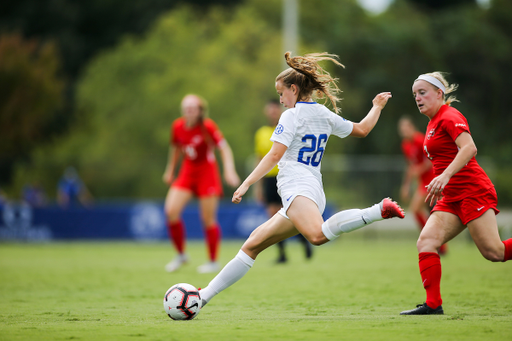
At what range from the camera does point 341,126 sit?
529cm

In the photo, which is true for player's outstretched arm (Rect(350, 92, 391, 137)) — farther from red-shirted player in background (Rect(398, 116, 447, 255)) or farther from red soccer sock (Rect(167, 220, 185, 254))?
red-shirted player in background (Rect(398, 116, 447, 255))

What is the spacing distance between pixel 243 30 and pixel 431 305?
2931cm

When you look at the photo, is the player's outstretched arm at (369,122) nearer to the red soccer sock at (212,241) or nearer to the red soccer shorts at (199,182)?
the red soccer shorts at (199,182)

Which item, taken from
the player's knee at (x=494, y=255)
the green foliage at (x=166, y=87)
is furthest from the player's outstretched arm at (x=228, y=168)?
the green foliage at (x=166, y=87)

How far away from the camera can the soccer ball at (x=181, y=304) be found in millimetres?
4977

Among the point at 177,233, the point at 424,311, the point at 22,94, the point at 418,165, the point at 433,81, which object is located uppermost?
the point at 22,94

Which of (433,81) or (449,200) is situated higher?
(433,81)

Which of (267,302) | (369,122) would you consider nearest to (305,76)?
(369,122)

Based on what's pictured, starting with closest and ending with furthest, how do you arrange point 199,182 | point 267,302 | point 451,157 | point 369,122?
1. point 451,157
2. point 369,122
3. point 267,302
4. point 199,182

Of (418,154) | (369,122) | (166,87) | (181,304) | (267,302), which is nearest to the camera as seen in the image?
(181,304)

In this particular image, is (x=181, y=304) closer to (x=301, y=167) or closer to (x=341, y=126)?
(x=301, y=167)

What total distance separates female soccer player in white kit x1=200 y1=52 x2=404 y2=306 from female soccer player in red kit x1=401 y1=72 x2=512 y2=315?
0.54 metres

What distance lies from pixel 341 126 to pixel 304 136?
1.27ft

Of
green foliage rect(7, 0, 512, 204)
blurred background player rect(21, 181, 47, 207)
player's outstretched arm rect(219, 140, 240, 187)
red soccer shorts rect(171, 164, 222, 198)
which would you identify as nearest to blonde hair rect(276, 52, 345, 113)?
player's outstretched arm rect(219, 140, 240, 187)
